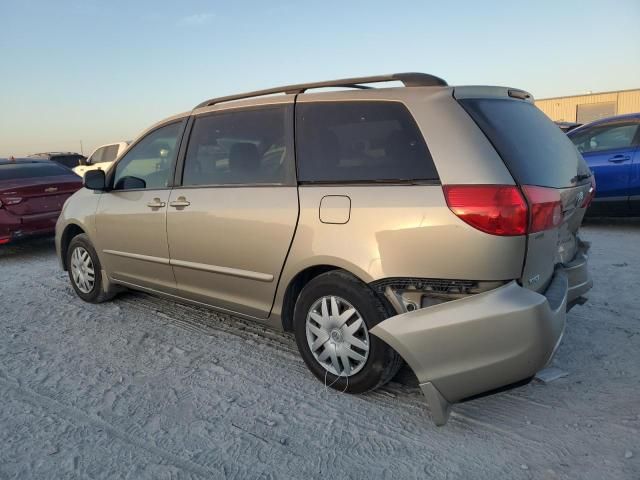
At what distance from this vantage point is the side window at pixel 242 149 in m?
3.18

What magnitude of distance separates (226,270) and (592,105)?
38.4 m

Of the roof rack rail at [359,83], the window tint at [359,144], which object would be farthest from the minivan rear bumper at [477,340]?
the roof rack rail at [359,83]

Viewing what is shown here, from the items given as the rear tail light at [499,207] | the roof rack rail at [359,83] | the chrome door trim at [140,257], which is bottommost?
the chrome door trim at [140,257]

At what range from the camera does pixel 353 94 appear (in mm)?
2922

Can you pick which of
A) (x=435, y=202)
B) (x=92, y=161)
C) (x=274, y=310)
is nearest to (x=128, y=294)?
(x=274, y=310)

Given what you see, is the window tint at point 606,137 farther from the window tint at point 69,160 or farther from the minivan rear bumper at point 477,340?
the window tint at point 69,160

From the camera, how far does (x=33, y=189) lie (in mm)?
6848

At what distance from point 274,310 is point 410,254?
1.09 metres

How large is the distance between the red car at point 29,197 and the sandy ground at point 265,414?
3127 millimetres

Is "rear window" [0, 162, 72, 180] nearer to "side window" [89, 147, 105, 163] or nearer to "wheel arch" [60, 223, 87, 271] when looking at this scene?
"wheel arch" [60, 223, 87, 271]

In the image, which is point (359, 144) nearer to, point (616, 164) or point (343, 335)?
point (343, 335)

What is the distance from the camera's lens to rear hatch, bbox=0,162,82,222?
6688mm

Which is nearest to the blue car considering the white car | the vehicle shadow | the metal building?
the vehicle shadow

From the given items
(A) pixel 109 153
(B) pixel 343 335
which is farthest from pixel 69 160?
(B) pixel 343 335
